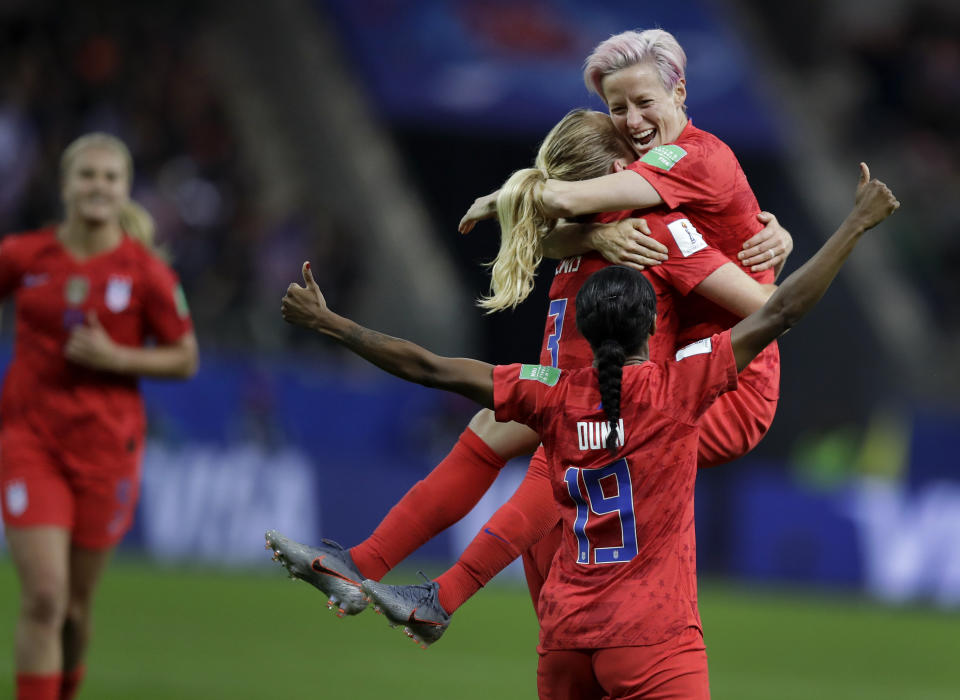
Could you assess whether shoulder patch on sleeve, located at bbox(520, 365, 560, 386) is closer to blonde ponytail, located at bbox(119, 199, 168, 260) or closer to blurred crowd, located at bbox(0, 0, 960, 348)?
blonde ponytail, located at bbox(119, 199, 168, 260)

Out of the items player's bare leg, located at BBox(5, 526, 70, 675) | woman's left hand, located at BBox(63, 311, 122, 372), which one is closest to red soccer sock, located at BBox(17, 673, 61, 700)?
player's bare leg, located at BBox(5, 526, 70, 675)

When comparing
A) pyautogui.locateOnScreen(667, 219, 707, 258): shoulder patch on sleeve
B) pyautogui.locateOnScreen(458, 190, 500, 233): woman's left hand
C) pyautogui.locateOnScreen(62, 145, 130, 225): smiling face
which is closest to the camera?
pyautogui.locateOnScreen(667, 219, 707, 258): shoulder patch on sleeve

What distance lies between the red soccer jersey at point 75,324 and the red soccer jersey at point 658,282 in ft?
7.59

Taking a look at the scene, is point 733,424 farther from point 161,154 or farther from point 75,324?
point 161,154

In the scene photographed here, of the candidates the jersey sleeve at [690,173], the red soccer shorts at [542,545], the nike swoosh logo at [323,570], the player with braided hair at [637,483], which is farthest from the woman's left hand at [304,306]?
the jersey sleeve at [690,173]

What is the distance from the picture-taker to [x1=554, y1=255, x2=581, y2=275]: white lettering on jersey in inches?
202

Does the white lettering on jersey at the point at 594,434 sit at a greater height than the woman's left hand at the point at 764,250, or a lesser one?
lesser

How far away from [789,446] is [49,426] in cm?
1232

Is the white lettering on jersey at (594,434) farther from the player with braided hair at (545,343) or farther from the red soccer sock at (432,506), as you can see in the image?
the red soccer sock at (432,506)

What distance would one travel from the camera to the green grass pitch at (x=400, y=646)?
8812mm

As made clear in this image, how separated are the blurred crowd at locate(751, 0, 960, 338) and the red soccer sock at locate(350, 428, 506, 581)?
48.2 ft

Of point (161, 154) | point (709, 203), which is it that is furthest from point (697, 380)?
point (161, 154)

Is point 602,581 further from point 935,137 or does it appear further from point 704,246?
point 935,137

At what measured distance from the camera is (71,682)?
6727 mm
